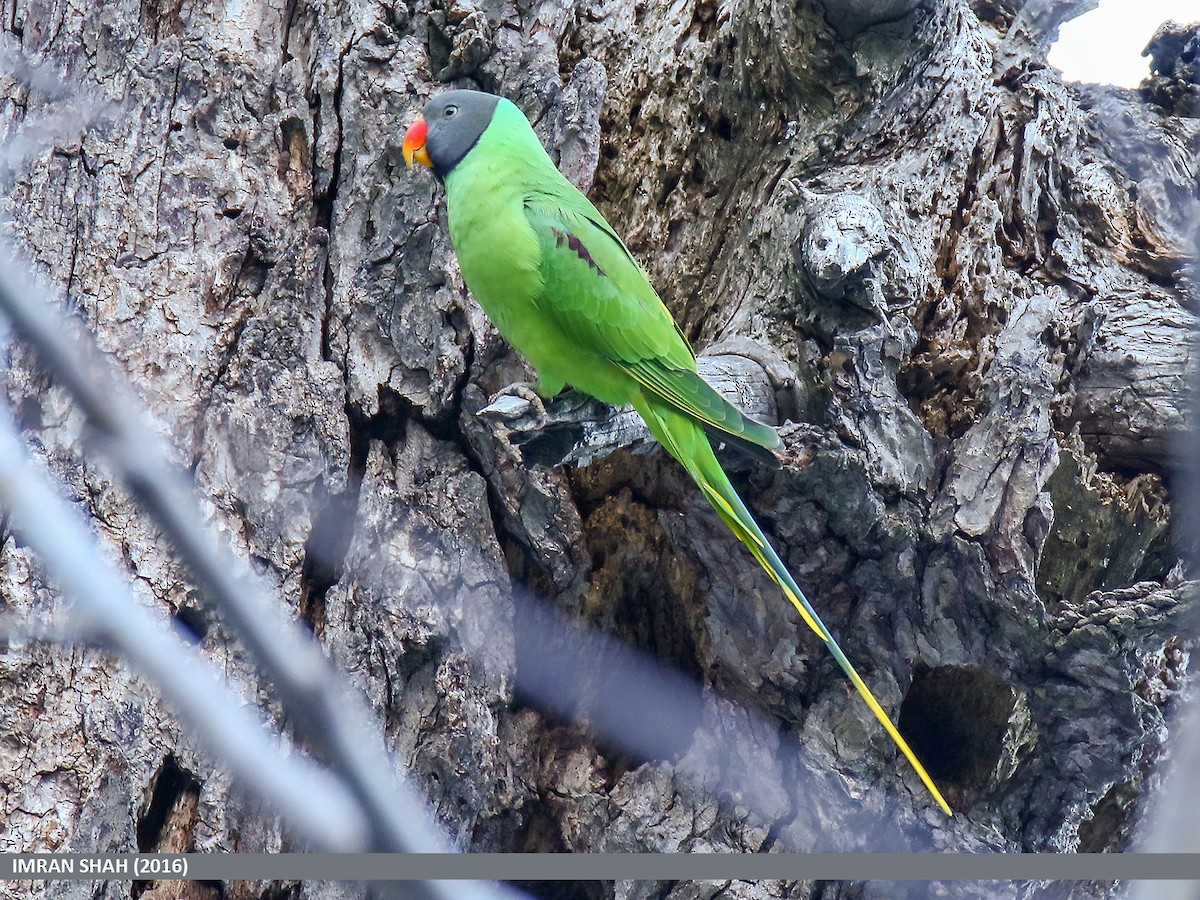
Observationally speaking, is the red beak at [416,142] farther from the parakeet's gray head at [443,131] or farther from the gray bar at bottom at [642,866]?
the gray bar at bottom at [642,866]

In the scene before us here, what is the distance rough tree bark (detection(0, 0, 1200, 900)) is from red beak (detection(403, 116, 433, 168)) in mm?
66

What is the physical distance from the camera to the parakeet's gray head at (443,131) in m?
2.44

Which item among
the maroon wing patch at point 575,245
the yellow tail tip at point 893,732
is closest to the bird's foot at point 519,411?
the maroon wing patch at point 575,245

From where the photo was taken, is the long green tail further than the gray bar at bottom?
Yes

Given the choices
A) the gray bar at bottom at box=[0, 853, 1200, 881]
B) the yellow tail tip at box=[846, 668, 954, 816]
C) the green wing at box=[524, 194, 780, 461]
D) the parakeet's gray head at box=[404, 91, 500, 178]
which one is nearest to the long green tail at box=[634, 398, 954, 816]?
the yellow tail tip at box=[846, 668, 954, 816]

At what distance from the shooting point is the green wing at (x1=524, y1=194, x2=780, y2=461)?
2414 mm

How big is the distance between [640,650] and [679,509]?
0.41m

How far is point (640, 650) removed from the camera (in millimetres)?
2463

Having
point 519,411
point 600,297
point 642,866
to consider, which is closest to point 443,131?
point 600,297

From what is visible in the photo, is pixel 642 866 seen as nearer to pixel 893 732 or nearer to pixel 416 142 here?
pixel 893 732

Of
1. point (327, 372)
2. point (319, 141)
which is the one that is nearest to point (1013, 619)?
point (327, 372)

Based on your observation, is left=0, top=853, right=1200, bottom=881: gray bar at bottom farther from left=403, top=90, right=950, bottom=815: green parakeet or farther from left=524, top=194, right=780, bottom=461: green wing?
left=524, top=194, right=780, bottom=461: green wing

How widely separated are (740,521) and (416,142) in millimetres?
1360

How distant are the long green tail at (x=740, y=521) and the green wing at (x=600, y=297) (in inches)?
5.4
